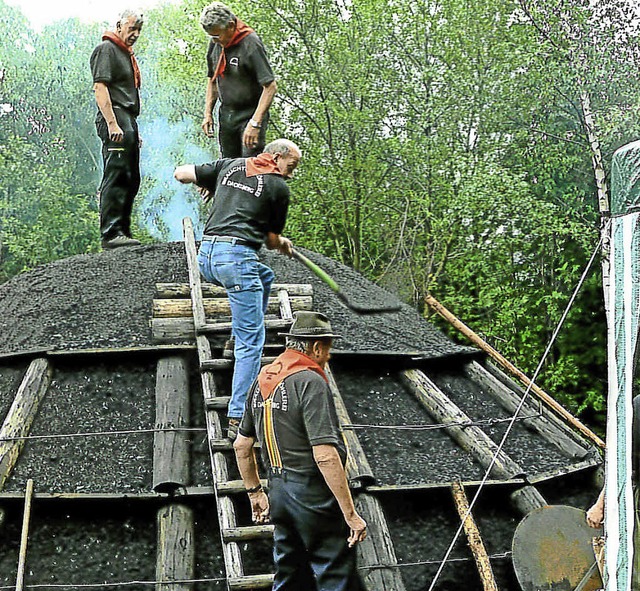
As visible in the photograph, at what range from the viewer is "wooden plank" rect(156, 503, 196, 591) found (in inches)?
202

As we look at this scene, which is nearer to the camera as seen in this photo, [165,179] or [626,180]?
[626,180]

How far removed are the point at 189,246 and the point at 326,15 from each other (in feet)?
30.9

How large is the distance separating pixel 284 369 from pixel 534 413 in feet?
13.5

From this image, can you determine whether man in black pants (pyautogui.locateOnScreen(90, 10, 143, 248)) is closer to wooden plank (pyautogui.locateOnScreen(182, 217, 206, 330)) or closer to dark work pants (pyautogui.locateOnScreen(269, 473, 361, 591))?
wooden plank (pyautogui.locateOnScreen(182, 217, 206, 330))

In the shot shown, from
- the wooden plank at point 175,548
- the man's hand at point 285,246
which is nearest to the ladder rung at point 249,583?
the wooden plank at point 175,548

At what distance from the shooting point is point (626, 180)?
151 inches

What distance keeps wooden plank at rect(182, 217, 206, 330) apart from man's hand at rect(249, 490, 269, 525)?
90.7 inches

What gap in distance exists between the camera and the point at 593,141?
13133 mm

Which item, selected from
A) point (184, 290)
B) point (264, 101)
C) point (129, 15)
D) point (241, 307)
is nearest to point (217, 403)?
point (241, 307)

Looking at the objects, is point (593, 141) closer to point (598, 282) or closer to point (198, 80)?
point (598, 282)

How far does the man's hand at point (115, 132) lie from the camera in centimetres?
820

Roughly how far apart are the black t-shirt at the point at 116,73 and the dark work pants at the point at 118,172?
0.35 feet

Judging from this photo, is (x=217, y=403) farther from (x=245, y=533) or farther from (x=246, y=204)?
(x=246, y=204)

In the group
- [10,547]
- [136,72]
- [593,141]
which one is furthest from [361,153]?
[10,547]
